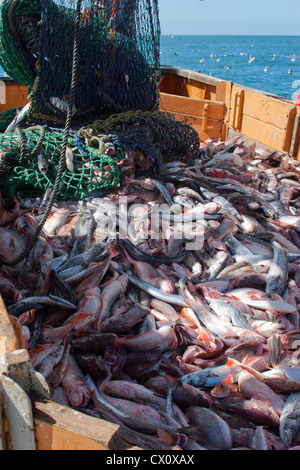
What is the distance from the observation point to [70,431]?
1429 millimetres

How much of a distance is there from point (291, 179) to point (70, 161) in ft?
11.4

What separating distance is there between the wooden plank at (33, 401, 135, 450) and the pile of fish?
836 mm

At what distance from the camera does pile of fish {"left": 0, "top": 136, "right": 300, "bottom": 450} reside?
8.48 ft

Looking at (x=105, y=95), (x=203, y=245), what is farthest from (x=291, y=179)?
(x=105, y=95)

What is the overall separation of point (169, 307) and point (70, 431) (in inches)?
85.4

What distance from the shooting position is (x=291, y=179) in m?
6.27

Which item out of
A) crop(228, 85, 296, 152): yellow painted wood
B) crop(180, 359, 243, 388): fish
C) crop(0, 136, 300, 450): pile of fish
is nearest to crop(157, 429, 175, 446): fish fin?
crop(0, 136, 300, 450): pile of fish

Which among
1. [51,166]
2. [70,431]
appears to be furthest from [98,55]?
[70,431]

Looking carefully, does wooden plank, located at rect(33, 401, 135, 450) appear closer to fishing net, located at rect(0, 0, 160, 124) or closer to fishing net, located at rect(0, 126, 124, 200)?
fishing net, located at rect(0, 126, 124, 200)

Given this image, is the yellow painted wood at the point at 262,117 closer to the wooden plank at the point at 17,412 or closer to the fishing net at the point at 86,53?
the fishing net at the point at 86,53

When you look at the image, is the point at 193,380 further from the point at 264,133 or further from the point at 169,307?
the point at 264,133

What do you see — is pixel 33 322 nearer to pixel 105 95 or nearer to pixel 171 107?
pixel 105 95

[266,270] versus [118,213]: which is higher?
[118,213]

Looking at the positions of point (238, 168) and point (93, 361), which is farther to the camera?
point (238, 168)
